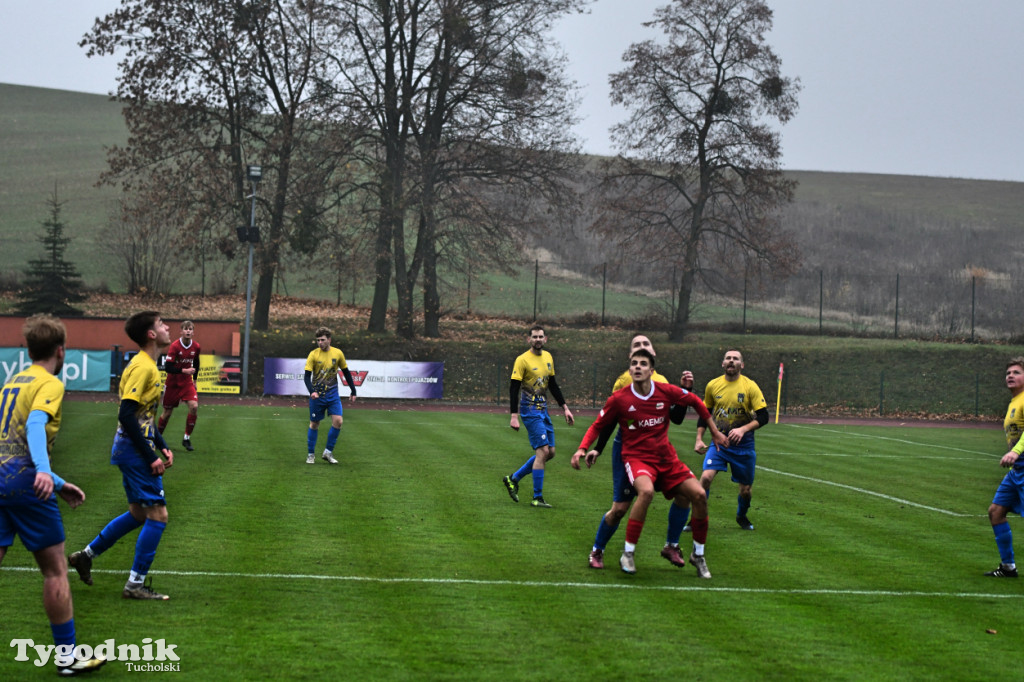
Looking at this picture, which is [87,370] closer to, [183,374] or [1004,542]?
[183,374]

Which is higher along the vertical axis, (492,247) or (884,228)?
(884,228)

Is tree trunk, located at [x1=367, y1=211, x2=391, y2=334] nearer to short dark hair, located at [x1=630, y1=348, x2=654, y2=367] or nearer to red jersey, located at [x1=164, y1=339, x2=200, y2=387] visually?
red jersey, located at [x1=164, y1=339, x2=200, y2=387]

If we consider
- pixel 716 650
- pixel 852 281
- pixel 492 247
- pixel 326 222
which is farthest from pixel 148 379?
pixel 852 281

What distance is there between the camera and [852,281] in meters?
59.6

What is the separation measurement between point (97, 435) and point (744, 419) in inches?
550

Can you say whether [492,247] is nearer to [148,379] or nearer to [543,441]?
[543,441]

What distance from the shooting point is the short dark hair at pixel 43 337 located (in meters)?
6.10

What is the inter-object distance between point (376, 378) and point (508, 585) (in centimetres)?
2636

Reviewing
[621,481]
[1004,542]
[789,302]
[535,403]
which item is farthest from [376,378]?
A: [789,302]

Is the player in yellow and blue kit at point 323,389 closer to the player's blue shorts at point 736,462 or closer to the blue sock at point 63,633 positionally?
the player's blue shorts at point 736,462

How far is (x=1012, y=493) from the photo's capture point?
997cm

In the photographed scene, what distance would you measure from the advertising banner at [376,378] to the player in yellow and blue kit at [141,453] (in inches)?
1018

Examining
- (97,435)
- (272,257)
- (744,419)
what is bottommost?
(97,435)

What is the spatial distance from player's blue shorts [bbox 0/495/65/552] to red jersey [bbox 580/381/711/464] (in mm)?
4782
